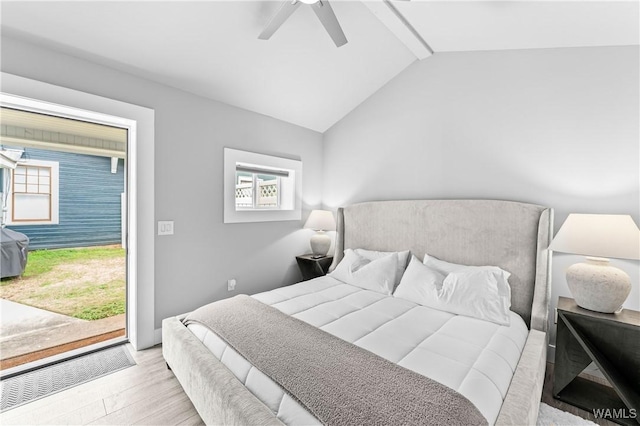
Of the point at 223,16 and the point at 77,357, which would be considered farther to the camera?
the point at 77,357

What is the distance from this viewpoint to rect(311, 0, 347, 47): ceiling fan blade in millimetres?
1727

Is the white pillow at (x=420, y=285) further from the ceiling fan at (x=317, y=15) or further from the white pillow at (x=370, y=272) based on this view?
the ceiling fan at (x=317, y=15)

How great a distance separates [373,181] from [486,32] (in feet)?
5.87

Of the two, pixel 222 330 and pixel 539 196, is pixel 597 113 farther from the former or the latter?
pixel 222 330

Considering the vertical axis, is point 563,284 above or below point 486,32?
below

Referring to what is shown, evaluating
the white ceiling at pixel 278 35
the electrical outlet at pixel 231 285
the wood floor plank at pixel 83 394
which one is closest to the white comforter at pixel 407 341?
the wood floor plank at pixel 83 394

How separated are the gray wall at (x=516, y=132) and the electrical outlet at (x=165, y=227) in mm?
2240

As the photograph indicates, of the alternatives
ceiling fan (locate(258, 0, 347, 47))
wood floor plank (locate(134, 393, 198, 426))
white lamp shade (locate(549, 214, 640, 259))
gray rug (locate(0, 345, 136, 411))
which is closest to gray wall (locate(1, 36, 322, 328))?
gray rug (locate(0, 345, 136, 411))

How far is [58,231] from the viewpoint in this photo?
2.53 meters

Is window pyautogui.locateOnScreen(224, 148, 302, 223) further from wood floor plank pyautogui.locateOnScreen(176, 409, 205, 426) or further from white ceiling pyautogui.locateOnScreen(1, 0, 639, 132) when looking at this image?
wood floor plank pyautogui.locateOnScreen(176, 409, 205, 426)

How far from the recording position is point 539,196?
7.92ft

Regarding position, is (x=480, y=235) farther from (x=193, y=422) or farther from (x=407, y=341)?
(x=193, y=422)

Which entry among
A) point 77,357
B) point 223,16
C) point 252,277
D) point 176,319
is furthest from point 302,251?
point 223,16

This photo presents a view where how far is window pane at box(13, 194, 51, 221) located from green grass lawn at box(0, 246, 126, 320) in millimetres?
311
